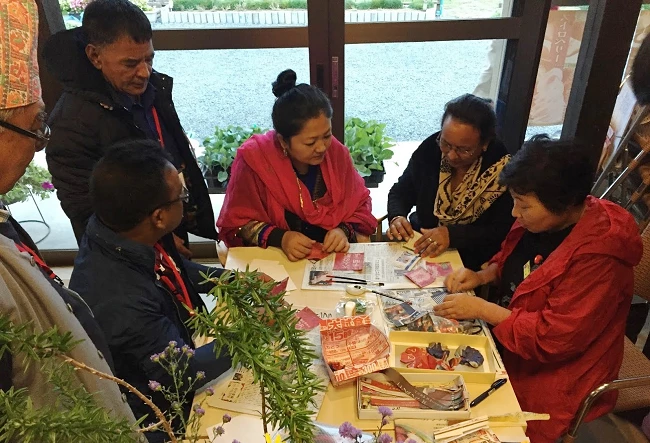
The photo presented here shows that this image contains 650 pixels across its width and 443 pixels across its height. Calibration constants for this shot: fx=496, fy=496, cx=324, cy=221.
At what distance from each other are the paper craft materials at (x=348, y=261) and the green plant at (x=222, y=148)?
136cm

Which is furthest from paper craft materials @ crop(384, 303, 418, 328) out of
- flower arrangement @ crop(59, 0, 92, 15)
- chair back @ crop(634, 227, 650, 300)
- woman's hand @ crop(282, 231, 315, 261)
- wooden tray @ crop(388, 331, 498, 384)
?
flower arrangement @ crop(59, 0, 92, 15)

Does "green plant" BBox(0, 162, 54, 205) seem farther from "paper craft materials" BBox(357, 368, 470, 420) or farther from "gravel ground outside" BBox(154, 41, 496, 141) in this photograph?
"paper craft materials" BBox(357, 368, 470, 420)

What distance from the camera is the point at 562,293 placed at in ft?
5.02

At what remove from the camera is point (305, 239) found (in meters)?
1.94

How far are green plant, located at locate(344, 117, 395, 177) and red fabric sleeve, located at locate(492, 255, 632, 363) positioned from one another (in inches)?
67.0

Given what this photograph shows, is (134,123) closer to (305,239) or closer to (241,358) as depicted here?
(305,239)

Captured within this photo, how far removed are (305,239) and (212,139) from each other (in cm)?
144

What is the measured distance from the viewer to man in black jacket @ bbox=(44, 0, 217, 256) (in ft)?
5.74

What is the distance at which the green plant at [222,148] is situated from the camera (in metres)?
3.04

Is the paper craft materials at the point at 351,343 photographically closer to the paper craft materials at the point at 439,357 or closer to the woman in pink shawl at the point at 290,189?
the paper craft materials at the point at 439,357

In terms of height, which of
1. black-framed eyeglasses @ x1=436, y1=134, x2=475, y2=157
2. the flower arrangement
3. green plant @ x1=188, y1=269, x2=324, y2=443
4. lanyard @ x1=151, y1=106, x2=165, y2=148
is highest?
the flower arrangement

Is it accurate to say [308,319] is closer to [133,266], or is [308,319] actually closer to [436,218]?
[133,266]

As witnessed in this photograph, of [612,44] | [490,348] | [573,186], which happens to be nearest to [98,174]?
[490,348]

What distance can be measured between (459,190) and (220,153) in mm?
1535
